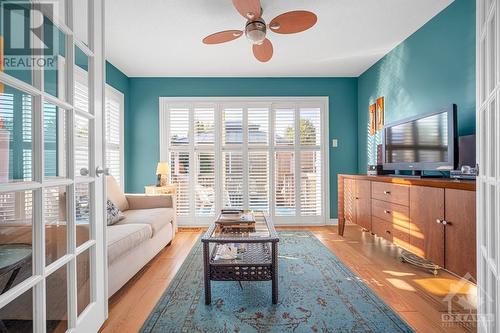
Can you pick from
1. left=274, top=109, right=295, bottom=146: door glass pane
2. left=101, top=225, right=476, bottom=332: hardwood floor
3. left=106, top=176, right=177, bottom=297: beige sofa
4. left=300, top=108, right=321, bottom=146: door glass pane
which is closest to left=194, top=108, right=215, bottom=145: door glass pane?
left=274, top=109, right=295, bottom=146: door glass pane

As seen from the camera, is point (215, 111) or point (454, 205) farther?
point (215, 111)

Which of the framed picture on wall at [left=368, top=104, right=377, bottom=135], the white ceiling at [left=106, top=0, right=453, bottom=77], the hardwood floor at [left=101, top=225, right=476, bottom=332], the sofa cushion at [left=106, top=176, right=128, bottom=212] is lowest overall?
the hardwood floor at [left=101, top=225, right=476, bottom=332]

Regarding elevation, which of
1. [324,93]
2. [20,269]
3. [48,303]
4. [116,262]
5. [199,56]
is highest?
[199,56]

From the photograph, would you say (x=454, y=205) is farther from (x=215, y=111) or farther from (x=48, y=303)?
(x=215, y=111)

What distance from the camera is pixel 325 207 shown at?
425 cm

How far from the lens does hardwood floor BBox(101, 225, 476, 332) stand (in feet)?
5.47

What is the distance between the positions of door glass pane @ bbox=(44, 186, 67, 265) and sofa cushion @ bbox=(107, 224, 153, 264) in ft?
2.18

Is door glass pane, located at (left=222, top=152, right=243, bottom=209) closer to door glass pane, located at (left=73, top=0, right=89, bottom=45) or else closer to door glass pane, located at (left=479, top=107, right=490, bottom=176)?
door glass pane, located at (left=73, top=0, right=89, bottom=45)

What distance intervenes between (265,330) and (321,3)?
2624 mm

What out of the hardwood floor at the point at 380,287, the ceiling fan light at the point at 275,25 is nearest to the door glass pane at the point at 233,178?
the hardwood floor at the point at 380,287

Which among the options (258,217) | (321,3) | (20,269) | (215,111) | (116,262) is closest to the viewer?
(20,269)

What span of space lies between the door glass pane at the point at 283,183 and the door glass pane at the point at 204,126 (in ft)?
3.69

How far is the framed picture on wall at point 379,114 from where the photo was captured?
3.56 metres

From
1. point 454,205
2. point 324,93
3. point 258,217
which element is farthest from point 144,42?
point 454,205
